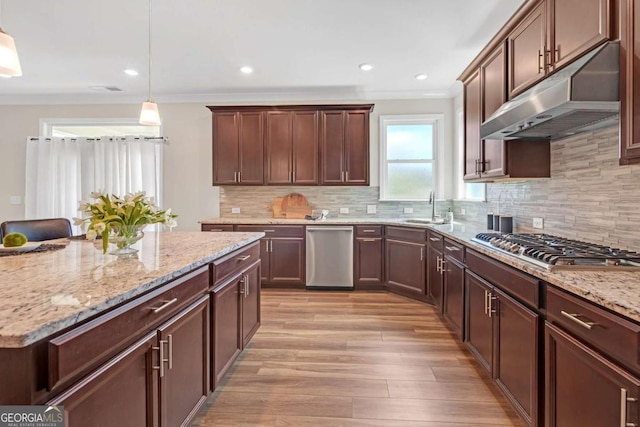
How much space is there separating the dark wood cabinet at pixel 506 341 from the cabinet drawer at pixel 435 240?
30.3 inches

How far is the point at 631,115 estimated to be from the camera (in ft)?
4.67

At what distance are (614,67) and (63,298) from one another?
229 cm

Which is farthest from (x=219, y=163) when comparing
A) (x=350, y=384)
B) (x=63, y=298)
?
(x=63, y=298)

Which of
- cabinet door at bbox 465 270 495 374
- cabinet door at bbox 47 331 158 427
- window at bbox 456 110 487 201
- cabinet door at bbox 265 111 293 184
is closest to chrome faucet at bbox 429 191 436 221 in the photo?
window at bbox 456 110 487 201

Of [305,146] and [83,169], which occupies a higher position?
[305,146]

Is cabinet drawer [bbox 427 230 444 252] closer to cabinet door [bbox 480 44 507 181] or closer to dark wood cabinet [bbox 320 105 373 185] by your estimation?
cabinet door [bbox 480 44 507 181]

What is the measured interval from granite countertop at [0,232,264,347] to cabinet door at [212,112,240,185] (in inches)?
98.5

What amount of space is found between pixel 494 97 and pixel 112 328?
2915 millimetres

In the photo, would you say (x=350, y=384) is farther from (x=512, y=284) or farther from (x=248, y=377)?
(x=512, y=284)

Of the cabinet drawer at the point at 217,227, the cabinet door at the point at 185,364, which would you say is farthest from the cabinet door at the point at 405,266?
the cabinet door at the point at 185,364

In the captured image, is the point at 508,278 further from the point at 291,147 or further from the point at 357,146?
the point at 291,147

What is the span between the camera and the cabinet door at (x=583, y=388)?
1032mm

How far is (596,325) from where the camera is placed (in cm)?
114

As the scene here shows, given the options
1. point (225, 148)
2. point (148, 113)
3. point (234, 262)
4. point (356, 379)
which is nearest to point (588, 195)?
point (356, 379)
